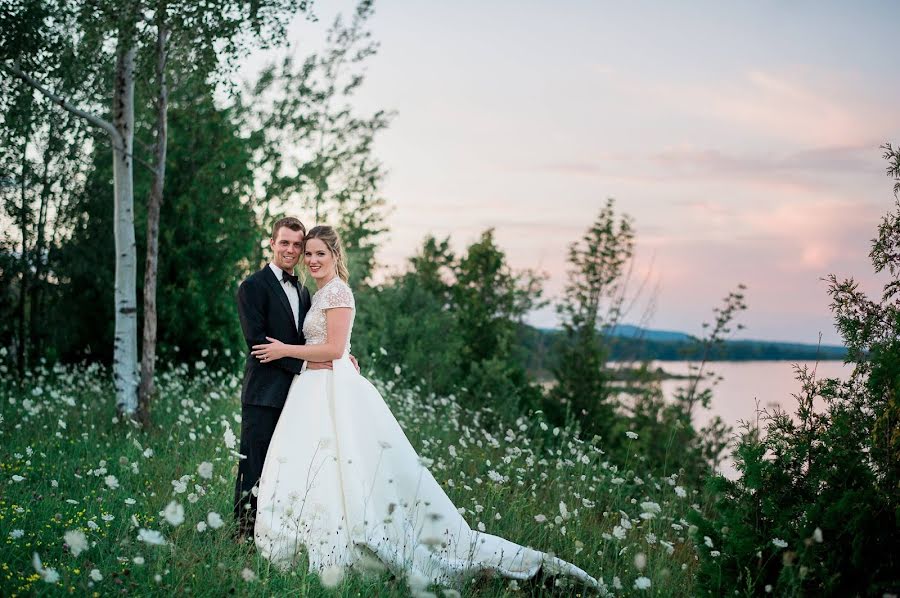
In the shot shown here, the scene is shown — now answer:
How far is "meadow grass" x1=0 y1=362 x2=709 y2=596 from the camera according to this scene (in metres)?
3.82

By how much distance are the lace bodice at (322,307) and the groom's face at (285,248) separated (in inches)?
13.5

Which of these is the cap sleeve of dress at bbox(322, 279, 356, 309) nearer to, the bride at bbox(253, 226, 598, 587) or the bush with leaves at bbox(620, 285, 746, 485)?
the bride at bbox(253, 226, 598, 587)

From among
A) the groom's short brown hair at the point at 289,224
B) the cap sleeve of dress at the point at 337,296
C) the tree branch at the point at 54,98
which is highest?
the tree branch at the point at 54,98

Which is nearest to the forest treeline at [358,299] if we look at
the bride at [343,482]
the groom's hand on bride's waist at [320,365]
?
the bride at [343,482]

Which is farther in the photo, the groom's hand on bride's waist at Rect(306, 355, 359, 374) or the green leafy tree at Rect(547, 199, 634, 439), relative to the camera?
the green leafy tree at Rect(547, 199, 634, 439)

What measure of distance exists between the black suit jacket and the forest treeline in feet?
9.77

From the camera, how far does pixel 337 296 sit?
5.27 metres

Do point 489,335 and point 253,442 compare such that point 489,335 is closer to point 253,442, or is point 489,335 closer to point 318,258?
point 318,258

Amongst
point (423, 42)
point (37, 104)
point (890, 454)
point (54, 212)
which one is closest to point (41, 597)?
point (890, 454)

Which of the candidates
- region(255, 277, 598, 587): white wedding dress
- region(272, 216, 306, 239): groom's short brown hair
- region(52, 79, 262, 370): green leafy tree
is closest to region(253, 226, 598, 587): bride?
region(255, 277, 598, 587): white wedding dress

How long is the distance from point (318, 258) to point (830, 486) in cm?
361

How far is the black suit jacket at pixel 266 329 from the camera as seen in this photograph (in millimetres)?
5172

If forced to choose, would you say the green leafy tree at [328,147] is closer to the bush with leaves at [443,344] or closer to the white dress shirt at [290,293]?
the bush with leaves at [443,344]

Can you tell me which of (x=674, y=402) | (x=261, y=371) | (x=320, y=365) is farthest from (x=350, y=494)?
(x=674, y=402)
